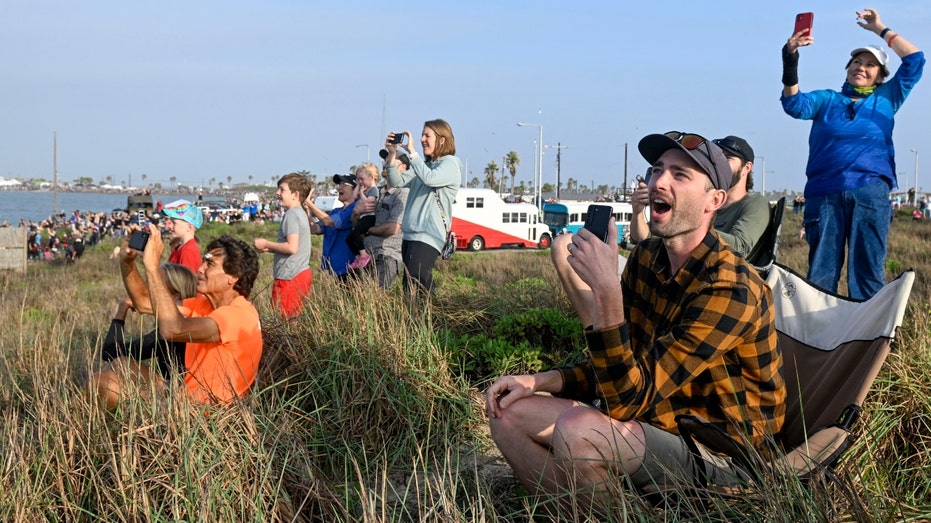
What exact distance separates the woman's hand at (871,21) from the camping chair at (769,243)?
145 cm

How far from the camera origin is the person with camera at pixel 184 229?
6148mm

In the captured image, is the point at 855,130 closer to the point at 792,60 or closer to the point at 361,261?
the point at 792,60

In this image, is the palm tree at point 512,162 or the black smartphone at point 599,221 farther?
the palm tree at point 512,162

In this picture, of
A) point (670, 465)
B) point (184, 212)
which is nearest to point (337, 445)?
point (670, 465)

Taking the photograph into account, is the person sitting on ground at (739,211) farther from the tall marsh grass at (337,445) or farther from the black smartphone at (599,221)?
the black smartphone at (599,221)

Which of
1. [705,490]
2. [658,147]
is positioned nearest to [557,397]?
[705,490]

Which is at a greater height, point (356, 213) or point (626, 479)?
point (356, 213)

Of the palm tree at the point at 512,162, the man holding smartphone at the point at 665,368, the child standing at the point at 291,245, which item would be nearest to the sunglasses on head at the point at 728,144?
the man holding smartphone at the point at 665,368

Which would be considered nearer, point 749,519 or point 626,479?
point 749,519

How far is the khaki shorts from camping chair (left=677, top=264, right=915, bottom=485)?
55 mm

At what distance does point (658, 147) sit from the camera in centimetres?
312

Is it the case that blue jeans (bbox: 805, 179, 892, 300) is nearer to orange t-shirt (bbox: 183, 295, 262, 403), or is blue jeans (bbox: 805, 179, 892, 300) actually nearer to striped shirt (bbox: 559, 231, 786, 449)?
striped shirt (bbox: 559, 231, 786, 449)

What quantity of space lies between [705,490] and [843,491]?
39 cm

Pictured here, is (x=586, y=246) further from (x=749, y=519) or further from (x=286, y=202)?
(x=286, y=202)
